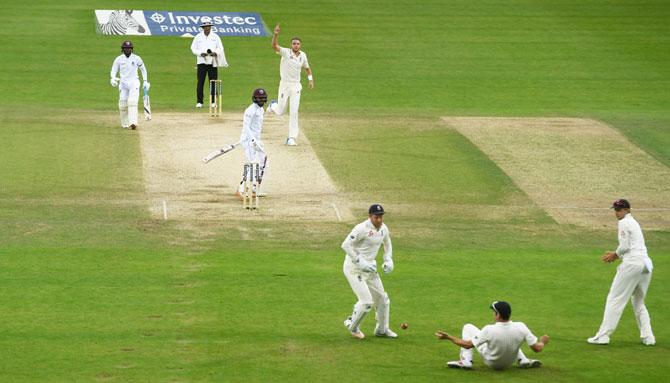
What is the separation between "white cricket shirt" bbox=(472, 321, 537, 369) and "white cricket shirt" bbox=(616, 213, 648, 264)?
258cm

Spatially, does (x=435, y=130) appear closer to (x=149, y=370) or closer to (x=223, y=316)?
(x=223, y=316)

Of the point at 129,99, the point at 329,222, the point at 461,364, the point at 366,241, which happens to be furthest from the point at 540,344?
the point at 129,99

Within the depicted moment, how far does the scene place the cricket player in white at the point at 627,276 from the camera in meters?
19.9

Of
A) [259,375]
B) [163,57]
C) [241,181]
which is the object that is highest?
[163,57]

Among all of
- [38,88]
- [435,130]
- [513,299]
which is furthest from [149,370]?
[38,88]

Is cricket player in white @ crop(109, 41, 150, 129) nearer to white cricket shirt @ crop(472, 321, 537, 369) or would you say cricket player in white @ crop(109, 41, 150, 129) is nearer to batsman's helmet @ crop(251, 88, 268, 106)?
batsman's helmet @ crop(251, 88, 268, 106)

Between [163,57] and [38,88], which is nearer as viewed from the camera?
[38,88]

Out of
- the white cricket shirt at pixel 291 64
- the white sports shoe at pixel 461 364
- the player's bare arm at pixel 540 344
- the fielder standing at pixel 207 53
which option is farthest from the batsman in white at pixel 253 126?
the player's bare arm at pixel 540 344

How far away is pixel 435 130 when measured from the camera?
118ft

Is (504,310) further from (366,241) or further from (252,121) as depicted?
(252,121)

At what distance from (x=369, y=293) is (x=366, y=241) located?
0.81 m

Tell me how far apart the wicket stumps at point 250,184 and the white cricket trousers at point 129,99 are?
710 cm

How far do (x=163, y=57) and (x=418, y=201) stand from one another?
17.9 meters

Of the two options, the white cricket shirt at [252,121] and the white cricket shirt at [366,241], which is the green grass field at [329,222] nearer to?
the white cricket shirt at [366,241]
